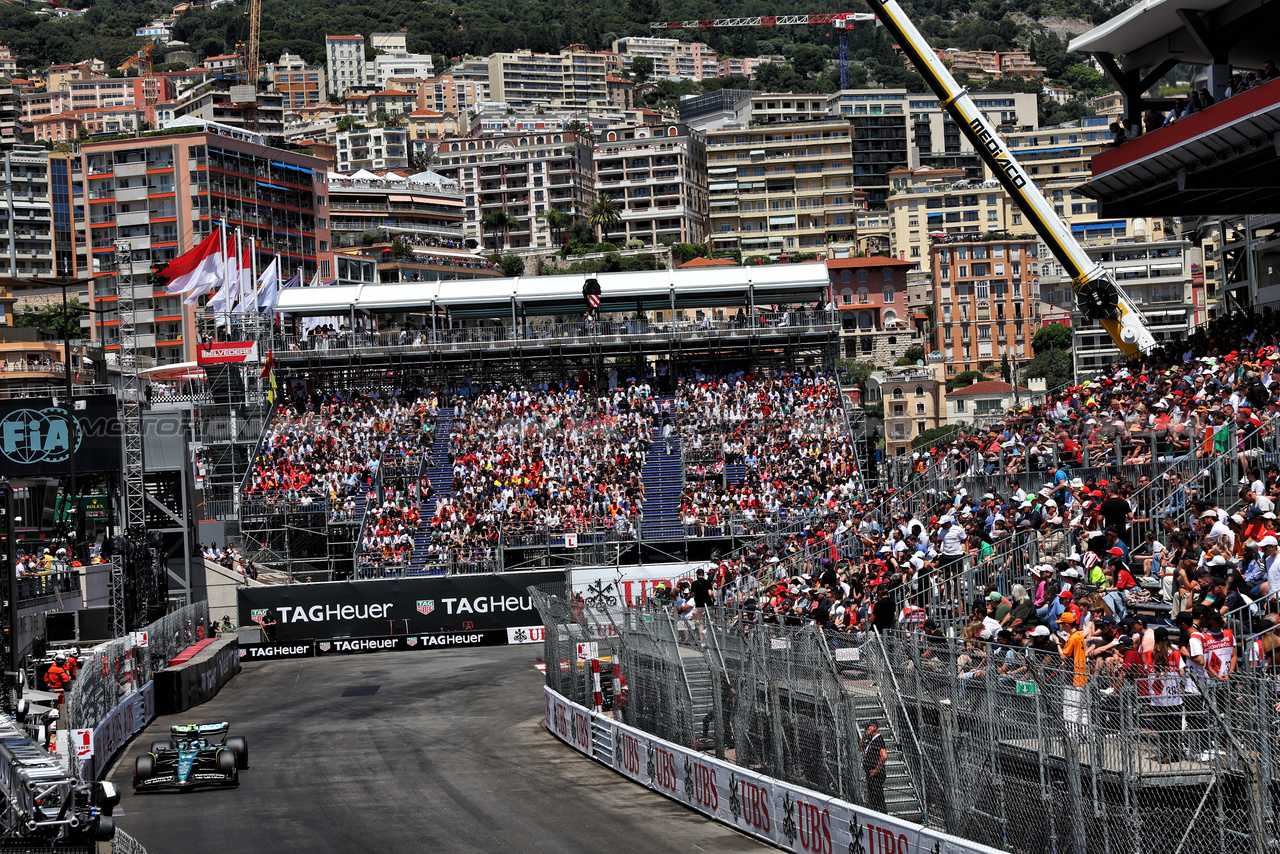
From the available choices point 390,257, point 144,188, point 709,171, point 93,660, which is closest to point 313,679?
point 93,660

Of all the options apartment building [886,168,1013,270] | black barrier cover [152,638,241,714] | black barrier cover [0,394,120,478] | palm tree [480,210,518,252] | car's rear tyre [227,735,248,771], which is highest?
palm tree [480,210,518,252]

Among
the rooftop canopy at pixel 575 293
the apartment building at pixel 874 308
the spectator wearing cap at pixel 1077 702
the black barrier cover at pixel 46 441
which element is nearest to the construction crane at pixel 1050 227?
the rooftop canopy at pixel 575 293

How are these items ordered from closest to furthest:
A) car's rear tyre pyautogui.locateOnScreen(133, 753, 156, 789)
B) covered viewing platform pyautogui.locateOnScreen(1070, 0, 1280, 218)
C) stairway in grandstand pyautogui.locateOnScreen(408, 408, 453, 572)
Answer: car's rear tyre pyautogui.locateOnScreen(133, 753, 156, 789) → covered viewing platform pyautogui.locateOnScreen(1070, 0, 1280, 218) → stairway in grandstand pyautogui.locateOnScreen(408, 408, 453, 572)

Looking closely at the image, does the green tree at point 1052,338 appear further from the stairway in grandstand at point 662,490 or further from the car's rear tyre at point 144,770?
the car's rear tyre at point 144,770

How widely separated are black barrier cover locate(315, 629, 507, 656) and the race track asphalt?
7.88m

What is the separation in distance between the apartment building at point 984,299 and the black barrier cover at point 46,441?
10788 cm

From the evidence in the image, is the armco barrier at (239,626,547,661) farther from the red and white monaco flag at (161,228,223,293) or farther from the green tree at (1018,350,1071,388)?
the green tree at (1018,350,1071,388)

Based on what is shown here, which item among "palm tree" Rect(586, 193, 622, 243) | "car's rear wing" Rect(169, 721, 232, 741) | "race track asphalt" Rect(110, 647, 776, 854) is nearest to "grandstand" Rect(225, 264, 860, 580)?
"race track asphalt" Rect(110, 647, 776, 854)

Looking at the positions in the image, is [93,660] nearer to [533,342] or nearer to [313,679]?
[313,679]

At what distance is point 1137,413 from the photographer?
24.5 metres

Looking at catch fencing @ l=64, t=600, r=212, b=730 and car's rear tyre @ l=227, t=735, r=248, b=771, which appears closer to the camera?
catch fencing @ l=64, t=600, r=212, b=730

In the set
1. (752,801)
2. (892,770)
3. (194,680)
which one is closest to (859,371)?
(194,680)

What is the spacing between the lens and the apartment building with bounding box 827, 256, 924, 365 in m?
134

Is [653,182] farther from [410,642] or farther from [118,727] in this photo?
[118,727]
